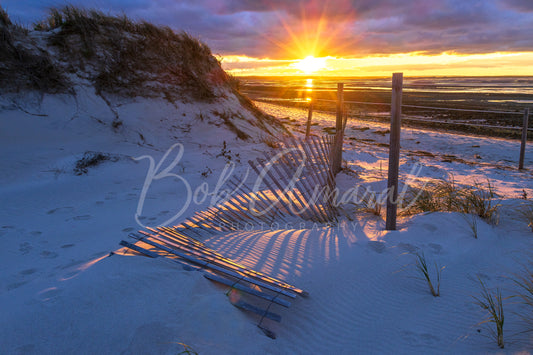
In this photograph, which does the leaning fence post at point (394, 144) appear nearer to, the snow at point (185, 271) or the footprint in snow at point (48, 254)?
the snow at point (185, 271)

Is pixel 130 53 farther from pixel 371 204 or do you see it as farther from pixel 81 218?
pixel 371 204

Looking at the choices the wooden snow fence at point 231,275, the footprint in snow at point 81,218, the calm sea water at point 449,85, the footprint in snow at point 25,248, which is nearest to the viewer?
the wooden snow fence at point 231,275

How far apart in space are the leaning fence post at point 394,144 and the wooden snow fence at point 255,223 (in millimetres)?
829

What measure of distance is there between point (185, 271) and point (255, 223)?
1857mm

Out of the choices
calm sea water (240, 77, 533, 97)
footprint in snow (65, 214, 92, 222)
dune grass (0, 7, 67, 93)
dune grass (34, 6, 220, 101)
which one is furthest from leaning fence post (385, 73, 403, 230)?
calm sea water (240, 77, 533, 97)

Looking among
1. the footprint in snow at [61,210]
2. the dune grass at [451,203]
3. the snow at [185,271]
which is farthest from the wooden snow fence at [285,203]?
the footprint in snow at [61,210]

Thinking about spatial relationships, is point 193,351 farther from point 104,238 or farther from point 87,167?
point 87,167

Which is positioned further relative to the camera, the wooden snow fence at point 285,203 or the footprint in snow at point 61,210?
the footprint in snow at point 61,210

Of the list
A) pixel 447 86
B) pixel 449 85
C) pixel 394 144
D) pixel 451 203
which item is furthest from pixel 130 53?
pixel 449 85

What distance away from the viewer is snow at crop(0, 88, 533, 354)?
197 centimetres

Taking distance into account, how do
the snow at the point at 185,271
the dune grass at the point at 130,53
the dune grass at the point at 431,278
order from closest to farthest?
the snow at the point at 185,271
the dune grass at the point at 431,278
the dune grass at the point at 130,53

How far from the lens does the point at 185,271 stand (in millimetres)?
2484

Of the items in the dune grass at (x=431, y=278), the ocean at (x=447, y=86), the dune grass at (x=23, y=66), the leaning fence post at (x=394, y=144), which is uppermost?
the ocean at (x=447, y=86)

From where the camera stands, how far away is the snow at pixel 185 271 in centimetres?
197
